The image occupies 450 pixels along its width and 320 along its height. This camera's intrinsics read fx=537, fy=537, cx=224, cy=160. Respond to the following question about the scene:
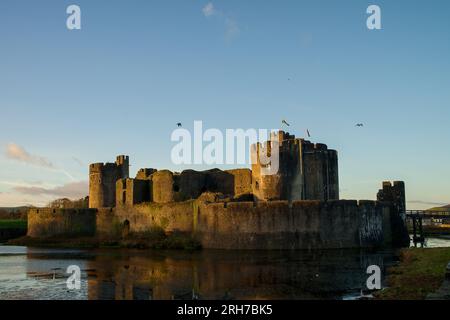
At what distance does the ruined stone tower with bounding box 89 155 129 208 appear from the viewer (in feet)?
165

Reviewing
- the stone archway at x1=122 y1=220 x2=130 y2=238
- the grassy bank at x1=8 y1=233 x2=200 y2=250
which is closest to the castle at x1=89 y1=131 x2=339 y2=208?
the stone archway at x1=122 y1=220 x2=130 y2=238

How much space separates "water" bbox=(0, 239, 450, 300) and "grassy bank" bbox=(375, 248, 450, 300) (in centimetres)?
88

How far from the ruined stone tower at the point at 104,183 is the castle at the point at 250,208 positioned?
0.09 metres

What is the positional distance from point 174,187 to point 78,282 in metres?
23.9

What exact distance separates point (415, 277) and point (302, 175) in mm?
19051

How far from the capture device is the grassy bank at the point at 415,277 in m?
14.7

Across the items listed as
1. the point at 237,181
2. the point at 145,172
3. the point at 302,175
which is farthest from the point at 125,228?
the point at 302,175

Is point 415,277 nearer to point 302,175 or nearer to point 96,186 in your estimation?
point 302,175

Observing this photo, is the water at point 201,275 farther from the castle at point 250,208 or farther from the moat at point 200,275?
the castle at point 250,208

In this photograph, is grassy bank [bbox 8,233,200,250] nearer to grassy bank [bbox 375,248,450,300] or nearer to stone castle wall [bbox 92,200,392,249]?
stone castle wall [bbox 92,200,392,249]

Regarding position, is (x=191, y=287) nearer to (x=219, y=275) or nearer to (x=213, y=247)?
(x=219, y=275)

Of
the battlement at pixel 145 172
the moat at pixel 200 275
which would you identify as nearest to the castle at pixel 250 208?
the battlement at pixel 145 172

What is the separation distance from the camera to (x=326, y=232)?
31188 millimetres
